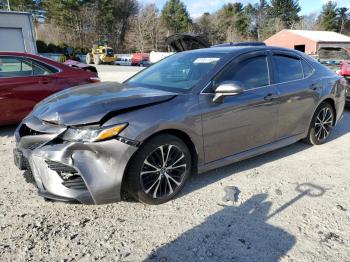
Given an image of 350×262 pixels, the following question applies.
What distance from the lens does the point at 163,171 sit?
137 inches

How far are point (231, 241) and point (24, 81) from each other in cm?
471

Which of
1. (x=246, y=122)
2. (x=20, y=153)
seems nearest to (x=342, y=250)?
Result: (x=246, y=122)

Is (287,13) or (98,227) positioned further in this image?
(287,13)

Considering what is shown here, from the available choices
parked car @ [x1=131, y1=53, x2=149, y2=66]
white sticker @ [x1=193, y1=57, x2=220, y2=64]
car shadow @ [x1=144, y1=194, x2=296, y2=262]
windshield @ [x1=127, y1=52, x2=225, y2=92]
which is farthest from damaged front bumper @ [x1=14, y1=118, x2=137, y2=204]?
parked car @ [x1=131, y1=53, x2=149, y2=66]

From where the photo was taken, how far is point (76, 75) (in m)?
6.44

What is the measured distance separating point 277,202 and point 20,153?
2691 mm

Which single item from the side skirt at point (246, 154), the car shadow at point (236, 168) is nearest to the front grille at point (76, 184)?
the car shadow at point (236, 168)

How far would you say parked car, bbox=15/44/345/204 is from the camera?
10.0 ft

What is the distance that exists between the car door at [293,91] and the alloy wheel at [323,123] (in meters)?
0.36

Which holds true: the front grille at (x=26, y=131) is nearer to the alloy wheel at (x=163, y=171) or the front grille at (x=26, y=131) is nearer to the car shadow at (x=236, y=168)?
the alloy wheel at (x=163, y=171)

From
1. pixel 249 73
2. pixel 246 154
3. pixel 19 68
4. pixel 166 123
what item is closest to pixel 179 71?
pixel 249 73

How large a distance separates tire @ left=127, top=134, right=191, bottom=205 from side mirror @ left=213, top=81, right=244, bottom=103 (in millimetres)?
651

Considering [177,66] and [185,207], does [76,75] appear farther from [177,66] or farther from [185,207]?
[185,207]

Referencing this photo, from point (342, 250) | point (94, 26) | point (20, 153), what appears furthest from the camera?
point (94, 26)
